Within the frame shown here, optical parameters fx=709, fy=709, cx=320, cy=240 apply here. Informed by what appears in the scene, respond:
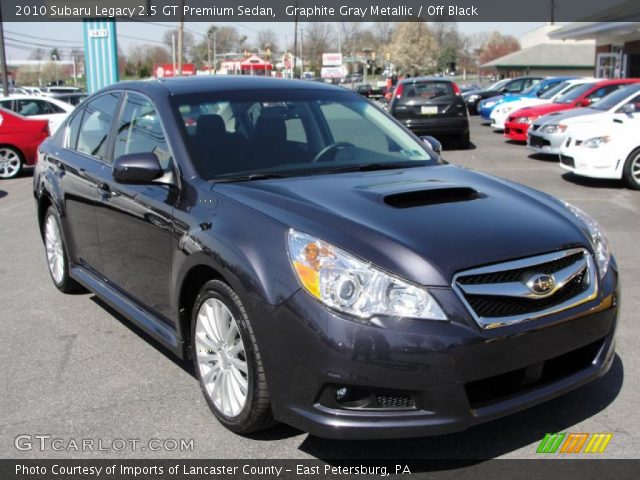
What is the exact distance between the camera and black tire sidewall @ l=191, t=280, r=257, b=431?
3074 millimetres

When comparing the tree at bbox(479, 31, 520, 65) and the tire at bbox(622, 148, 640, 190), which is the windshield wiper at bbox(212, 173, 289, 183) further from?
the tree at bbox(479, 31, 520, 65)

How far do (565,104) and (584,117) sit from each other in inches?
167

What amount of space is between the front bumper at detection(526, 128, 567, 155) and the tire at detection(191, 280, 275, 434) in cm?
1107

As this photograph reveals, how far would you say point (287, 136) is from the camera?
4227 mm

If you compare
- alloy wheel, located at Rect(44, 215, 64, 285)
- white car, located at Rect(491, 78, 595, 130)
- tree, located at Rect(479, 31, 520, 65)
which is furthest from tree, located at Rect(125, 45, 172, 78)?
alloy wheel, located at Rect(44, 215, 64, 285)

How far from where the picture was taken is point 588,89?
55.4ft

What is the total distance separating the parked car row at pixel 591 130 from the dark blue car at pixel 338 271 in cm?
711

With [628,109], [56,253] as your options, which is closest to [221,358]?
[56,253]

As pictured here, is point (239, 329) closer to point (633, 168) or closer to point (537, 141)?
point (633, 168)

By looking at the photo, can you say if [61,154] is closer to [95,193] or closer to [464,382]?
[95,193]

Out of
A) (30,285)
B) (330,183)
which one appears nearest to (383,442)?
(330,183)

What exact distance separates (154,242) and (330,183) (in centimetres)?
103

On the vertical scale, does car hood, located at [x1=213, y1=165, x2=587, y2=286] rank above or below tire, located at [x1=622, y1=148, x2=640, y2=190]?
above

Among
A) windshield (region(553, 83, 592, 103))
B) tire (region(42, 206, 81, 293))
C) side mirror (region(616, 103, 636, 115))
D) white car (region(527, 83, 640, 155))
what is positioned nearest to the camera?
tire (region(42, 206, 81, 293))
